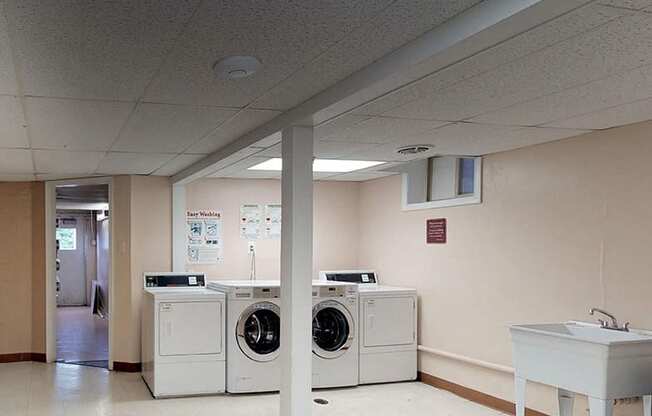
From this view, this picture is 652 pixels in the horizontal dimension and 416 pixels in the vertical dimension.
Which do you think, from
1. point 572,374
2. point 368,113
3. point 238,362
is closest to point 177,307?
point 238,362

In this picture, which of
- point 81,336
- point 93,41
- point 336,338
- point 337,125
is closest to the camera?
point 93,41

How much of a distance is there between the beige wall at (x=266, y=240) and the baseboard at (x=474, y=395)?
71.1 inches

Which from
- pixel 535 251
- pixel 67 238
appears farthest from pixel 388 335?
pixel 67 238

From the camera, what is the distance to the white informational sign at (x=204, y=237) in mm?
6645

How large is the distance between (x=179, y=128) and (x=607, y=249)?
2.78 metres


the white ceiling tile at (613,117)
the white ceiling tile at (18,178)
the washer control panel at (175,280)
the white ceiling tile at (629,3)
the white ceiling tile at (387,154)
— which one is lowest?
the washer control panel at (175,280)

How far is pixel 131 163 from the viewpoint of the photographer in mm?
5609

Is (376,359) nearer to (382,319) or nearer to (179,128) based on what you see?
(382,319)

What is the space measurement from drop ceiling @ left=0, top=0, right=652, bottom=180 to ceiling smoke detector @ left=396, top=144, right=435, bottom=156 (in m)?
0.11

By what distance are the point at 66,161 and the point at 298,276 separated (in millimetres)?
3030

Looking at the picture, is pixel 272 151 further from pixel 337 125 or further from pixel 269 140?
pixel 337 125

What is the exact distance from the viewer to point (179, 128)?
3971 millimetres

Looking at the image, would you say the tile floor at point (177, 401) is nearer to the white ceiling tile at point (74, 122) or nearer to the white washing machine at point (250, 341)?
the white washing machine at point (250, 341)

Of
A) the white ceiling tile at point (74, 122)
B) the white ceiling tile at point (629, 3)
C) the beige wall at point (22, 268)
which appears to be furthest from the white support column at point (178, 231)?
the white ceiling tile at point (629, 3)
